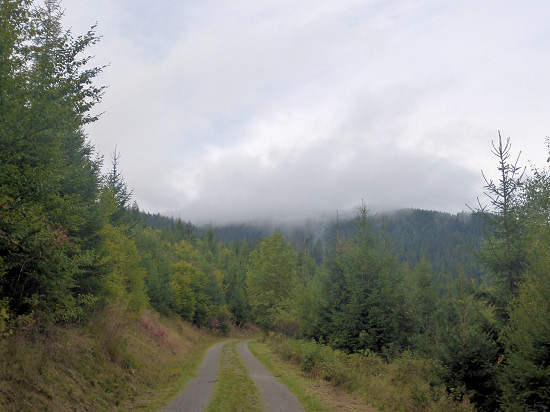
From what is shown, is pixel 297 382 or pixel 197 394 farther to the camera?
pixel 297 382

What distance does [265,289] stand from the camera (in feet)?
145

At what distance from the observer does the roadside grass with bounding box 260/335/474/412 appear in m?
11.6

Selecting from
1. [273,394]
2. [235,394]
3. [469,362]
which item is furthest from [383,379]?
[235,394]

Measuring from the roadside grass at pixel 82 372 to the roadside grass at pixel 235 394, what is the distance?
5.42 feet

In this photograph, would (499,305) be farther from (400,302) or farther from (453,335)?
(400,302)

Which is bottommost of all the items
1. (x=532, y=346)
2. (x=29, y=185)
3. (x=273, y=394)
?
(x=273, y=394)

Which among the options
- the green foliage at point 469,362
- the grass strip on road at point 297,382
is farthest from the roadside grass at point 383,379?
the grass strip on road at point 297,382

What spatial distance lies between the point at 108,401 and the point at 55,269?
4.30 metres

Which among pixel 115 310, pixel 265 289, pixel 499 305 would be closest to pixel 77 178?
Answer: pixel 115 310

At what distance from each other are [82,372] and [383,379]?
11.6 metres

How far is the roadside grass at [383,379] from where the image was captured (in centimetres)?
1165

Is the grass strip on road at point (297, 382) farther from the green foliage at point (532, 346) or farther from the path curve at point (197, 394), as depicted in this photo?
the green foliage at point (532, 346)

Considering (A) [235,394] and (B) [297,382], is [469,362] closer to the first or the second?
(B) [297,382]

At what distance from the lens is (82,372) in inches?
444
